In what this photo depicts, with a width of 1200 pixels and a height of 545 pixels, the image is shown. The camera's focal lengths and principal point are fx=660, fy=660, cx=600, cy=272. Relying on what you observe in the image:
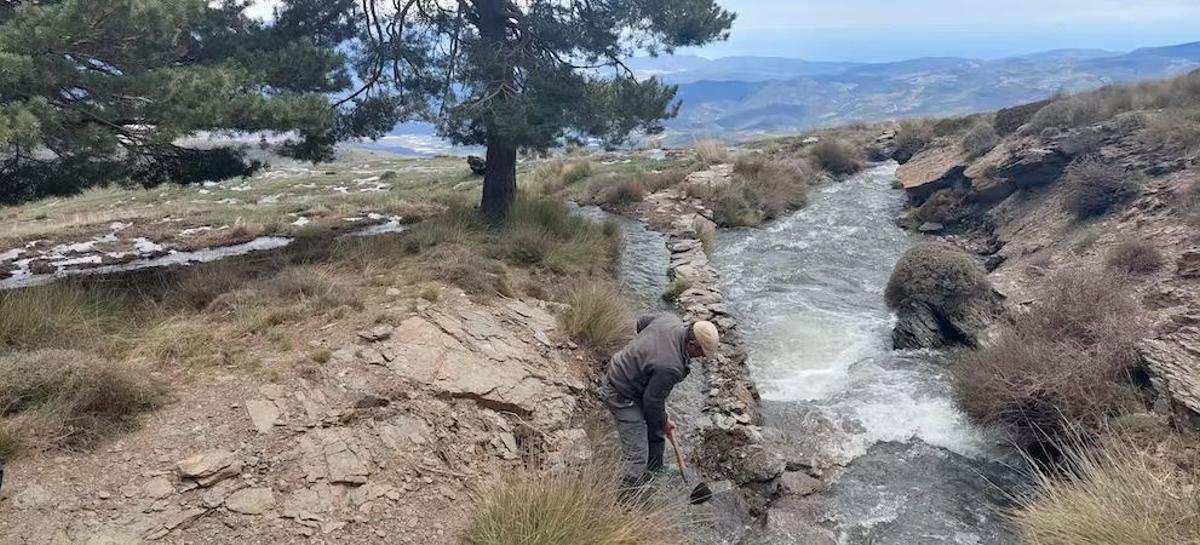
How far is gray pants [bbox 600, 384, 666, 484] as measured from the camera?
5879 millimetres

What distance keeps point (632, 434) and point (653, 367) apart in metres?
0.72

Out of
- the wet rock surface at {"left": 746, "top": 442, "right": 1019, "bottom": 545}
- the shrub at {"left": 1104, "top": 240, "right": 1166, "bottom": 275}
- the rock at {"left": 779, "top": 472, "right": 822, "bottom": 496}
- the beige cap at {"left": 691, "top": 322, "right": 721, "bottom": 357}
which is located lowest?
the wet rock surface at {"left": 746, "top": 442, "right": 1019, "bottom": 545}

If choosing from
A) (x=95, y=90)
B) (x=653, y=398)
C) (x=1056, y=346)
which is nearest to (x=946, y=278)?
(x=1056, y=346)

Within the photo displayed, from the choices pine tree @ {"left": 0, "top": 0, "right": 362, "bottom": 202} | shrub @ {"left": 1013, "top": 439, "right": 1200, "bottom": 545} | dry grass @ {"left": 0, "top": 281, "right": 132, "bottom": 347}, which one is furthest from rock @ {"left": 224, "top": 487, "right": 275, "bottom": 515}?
shrub @ {"left": 1013, "top": 439, "right": 1200, "bottom": 545}

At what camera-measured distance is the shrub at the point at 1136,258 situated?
31.3 ft

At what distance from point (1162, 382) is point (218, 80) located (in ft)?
33.3

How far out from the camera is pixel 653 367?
574 centimetres

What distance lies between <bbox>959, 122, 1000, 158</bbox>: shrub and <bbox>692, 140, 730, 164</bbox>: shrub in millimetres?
7211

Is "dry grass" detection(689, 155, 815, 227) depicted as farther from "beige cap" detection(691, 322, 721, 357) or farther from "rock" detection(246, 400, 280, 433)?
"rock" detection(246, 400, 280, 433)

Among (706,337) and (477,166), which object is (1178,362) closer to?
(706,337)

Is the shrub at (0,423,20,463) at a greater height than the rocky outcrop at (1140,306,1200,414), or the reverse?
the shrub at (0,423,20,463)

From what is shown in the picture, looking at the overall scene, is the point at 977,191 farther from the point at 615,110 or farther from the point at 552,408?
the point at 552,408

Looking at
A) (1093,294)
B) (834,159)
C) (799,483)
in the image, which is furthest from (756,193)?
(799,483)

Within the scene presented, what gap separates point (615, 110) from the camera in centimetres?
1091
